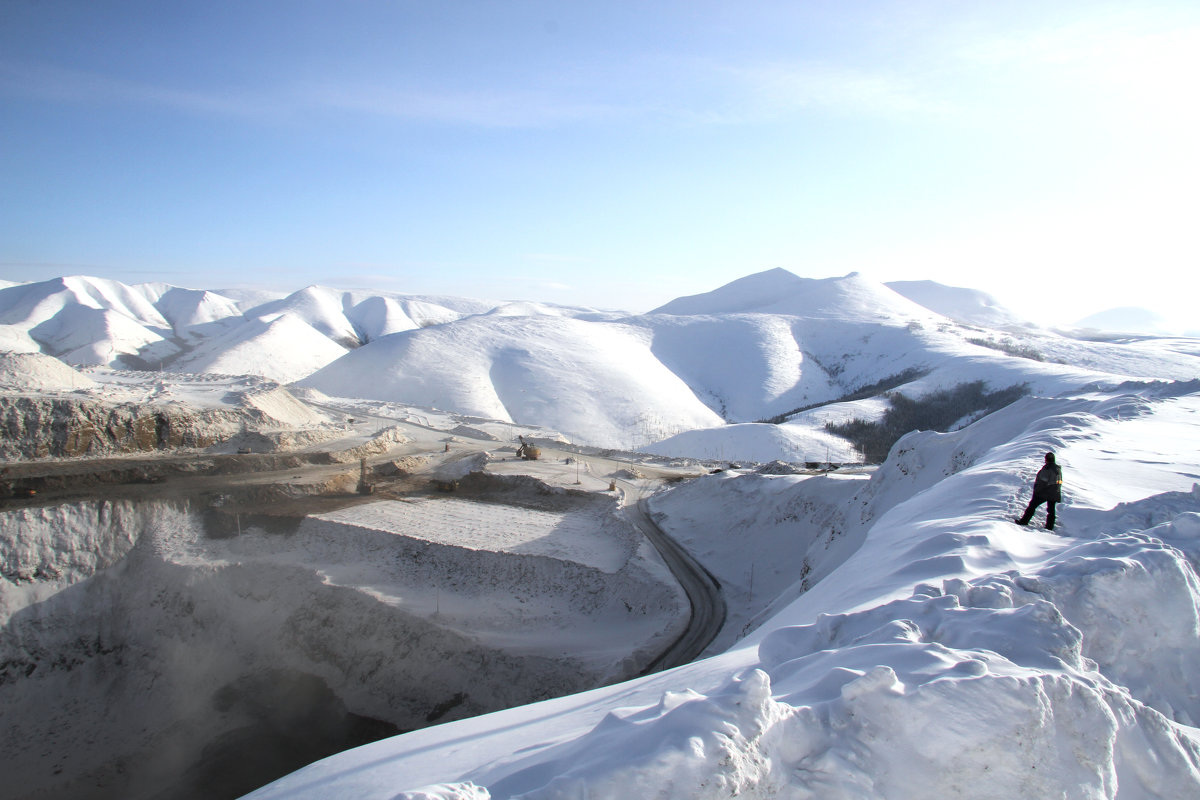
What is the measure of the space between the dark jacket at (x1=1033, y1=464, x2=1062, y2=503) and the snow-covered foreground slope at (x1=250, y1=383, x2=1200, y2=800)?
479 mm

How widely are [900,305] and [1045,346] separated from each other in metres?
37.1

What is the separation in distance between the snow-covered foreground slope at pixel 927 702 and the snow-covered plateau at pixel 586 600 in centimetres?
2

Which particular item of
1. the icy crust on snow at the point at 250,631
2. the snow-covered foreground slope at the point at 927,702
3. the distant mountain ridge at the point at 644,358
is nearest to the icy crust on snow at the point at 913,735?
the snow-covered foreground slope at the point at 927,702

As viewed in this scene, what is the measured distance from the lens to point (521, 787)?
161 inches

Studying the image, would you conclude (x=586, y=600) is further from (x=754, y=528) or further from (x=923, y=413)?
(x=923, y=413)

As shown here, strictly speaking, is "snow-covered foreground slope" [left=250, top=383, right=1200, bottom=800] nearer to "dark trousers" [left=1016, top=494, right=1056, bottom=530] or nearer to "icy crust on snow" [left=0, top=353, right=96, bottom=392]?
"dark trousers" [left=1016, top=494, right=1056, bottom=530]

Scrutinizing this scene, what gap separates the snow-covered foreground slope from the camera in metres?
3.67

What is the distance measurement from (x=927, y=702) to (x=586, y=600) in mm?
17454

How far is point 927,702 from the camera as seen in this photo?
3.79 meters

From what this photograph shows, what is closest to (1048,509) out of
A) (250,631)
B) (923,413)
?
(250,631)

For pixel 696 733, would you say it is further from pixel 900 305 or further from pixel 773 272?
pixel 773 272

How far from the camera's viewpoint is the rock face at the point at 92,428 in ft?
80.1

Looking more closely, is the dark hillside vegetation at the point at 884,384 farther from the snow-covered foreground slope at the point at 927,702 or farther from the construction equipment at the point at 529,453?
the snow-covered foreground slope at the point at 927,702

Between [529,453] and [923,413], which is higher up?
[923,413]
